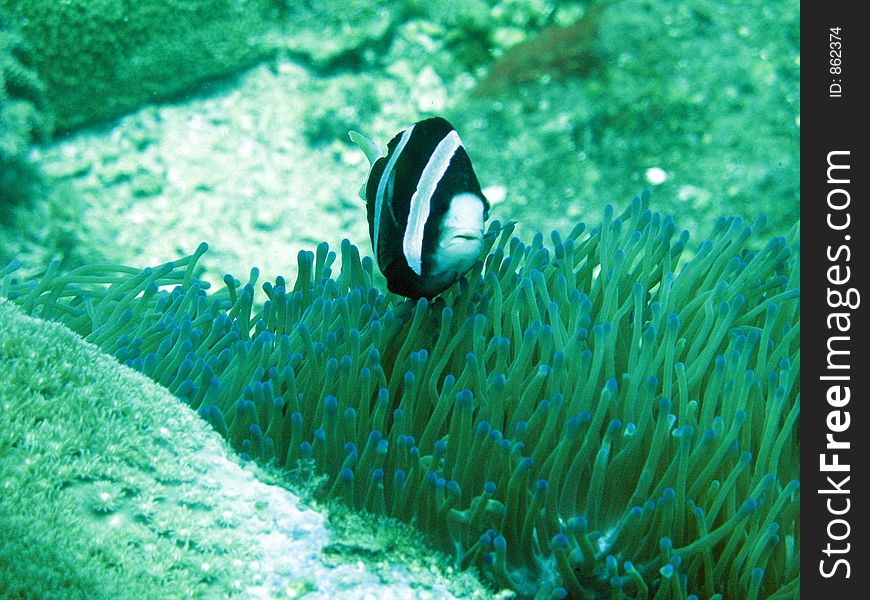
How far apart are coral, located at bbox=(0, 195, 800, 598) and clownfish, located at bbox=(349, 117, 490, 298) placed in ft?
0.66

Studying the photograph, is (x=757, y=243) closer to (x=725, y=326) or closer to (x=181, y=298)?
(x=725, y=326)

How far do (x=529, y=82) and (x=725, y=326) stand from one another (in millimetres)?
3101

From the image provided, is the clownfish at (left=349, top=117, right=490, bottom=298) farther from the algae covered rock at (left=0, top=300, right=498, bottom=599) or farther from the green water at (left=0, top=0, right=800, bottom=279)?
the green water at (left=0, top=0, right=800, bottom=279)

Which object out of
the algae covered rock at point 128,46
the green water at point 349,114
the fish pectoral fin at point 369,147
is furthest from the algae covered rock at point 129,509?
the algae covered rock at point 128,46

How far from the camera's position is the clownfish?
1922 mm

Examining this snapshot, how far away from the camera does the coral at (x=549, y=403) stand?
175cm

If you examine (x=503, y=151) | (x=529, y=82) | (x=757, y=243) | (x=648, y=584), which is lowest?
(x=648, y=584)

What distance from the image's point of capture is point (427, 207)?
6.33 feet

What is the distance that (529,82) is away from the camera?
16.0 feet

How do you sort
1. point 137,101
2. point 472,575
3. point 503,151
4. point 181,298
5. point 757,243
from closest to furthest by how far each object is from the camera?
point 472,575
point 181,298
point 757,243
point 503,151
point 137,101

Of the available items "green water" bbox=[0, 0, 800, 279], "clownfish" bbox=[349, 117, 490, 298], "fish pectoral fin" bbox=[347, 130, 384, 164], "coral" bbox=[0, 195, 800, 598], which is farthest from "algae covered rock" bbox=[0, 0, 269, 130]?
"clownfish" bbox=[349, 117, 490, 298]

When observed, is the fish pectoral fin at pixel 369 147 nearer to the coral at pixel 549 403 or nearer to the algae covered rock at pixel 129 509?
the coral at pixel 549 403
